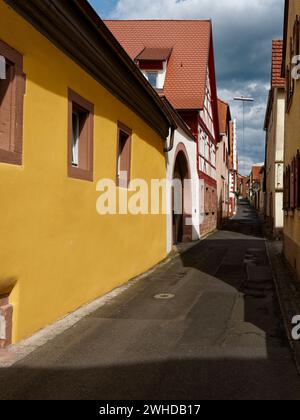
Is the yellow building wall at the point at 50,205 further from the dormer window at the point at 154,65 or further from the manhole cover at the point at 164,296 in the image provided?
the dormer window at the point at 154,65

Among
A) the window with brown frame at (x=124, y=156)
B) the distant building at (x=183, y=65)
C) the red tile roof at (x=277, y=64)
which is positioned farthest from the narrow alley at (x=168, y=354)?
the red tile roof at (x=277, y=64)

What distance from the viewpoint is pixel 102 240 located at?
8852mm

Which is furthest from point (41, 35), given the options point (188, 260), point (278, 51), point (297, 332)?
point (278, 51)

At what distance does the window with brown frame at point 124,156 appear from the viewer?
10398mm

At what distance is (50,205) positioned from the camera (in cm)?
657

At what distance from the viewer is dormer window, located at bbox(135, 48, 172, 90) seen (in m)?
23.8

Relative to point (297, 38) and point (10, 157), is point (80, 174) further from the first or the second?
point (297, 38)

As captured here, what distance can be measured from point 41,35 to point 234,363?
4.60 metres

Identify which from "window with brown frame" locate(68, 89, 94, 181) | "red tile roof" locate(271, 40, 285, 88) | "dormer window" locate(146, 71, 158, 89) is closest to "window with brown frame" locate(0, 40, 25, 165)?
"window with brown frame" locate(68, 89, 94, 181)

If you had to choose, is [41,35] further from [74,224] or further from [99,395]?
[99,395]

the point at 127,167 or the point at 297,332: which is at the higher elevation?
the point at 127,167

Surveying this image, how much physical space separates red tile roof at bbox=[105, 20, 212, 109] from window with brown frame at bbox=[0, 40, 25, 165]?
1689 cm

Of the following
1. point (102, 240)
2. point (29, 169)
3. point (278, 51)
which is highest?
point (278, 51)

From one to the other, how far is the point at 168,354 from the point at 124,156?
6014mm
